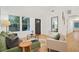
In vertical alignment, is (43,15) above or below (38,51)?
above

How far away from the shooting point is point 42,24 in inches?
96.4

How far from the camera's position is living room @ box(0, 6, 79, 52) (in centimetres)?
239

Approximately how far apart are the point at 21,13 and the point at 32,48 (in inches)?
27.7

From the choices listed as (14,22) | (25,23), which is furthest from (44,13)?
(14,22)

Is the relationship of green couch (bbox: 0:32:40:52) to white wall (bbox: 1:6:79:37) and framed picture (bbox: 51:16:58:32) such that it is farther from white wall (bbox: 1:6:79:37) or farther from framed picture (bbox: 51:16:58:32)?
framed picture (bbox: 51:16:58:32)

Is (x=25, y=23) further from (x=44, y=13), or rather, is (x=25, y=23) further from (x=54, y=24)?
(x=54, y=24)

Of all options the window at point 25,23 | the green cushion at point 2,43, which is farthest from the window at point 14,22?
the green cushion at point 2,43

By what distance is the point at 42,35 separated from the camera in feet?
8.05

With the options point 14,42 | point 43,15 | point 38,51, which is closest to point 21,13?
point 43,15

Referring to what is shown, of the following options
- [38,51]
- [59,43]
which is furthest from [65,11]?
[38,51]

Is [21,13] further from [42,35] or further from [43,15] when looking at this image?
[42,35]

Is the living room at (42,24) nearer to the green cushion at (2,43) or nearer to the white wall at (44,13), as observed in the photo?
the white wall at (44,13)

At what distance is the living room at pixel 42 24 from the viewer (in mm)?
2391
